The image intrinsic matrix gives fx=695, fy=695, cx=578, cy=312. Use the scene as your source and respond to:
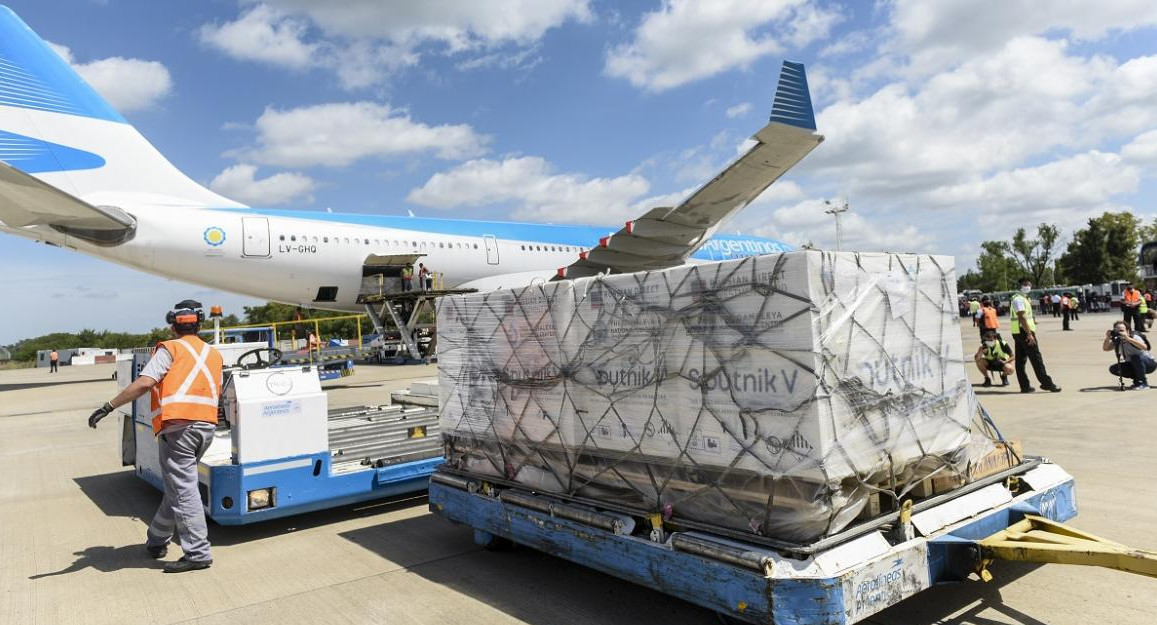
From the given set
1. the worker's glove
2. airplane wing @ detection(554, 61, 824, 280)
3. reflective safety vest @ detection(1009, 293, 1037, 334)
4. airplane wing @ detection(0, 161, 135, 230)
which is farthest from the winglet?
airplane wing @ detection(0, 161, 135, 230)

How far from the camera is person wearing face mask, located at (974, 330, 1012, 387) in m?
11.5

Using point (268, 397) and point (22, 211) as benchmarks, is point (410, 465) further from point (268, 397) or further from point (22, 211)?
point (22, 211)

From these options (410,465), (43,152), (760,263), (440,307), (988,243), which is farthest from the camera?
(988,243)

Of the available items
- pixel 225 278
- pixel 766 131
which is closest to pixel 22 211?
pixel 225 278

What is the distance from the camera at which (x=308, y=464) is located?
549 cm

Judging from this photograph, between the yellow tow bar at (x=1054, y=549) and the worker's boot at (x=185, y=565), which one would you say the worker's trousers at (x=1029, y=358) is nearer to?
the yellow tow bar at (x=1054, y=549)

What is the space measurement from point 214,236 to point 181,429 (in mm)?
11556

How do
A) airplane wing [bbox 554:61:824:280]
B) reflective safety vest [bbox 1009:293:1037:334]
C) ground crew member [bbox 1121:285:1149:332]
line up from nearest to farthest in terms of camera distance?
1. reflective safety vest [bbox 1009:293:1037:334]
2. airplane wing [bbox 554:61:824:280]
3. ground crew member [bbox 1121:285:1149:332]

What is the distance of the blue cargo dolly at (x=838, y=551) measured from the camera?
9.24 feet

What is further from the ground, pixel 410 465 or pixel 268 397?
pixel 268 397

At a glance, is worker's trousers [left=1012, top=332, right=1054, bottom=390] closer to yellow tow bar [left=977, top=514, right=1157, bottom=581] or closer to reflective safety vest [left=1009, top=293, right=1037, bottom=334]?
reflective safety vest [left=1009, top=293, right=1037, bottom=334]

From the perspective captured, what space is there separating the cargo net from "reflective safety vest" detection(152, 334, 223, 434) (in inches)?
90.6

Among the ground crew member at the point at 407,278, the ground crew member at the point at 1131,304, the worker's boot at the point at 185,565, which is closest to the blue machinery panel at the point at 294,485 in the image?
the worker's boot at the point at 185,565

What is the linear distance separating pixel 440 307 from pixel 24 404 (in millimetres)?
19700
